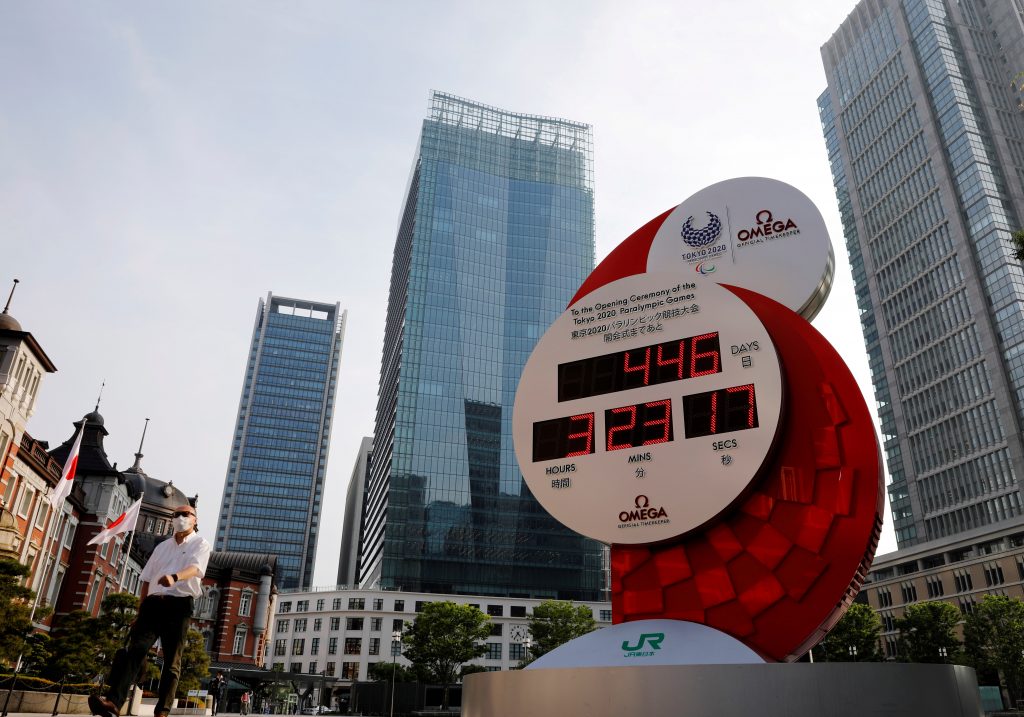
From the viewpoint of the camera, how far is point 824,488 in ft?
42.1

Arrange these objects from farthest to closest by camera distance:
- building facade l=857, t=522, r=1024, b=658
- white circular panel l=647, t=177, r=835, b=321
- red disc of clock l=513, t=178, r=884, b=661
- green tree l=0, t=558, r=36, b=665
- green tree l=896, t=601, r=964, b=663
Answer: building facade l=857, t=522, r=1024, b=658 → green tree l=896, t=601, r=964, b=663 → green tree l=0, t=558, r=36, b=665 → white circular panel l=647, t=177, r=835, b=321 → red disc of clock l=513, t=178, r=884, b=661

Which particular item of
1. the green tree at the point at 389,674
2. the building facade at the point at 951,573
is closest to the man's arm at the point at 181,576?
the green tree at the point at 389,674

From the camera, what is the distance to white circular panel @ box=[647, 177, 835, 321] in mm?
15281

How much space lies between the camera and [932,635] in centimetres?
→ 5616

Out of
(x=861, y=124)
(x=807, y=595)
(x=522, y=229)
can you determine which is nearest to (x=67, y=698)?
(x=807, y=595)

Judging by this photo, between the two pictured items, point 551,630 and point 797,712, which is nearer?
point 797,712

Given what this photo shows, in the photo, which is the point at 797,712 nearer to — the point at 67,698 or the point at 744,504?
the point at 744,504

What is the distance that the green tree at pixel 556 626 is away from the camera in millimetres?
66812

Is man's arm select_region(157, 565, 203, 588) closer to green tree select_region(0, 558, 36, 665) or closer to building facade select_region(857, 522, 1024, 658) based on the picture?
green tree select_region(0, 558, 36, 665)

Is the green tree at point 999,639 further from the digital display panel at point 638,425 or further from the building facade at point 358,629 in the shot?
the digital display panel at point 638,425

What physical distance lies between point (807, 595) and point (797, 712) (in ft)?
10.3

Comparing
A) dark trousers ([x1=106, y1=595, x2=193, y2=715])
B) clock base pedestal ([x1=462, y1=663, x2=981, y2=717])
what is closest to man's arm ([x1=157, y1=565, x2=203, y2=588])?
dark trousers ([x1=106, y1=595, x2=193, y2=715])

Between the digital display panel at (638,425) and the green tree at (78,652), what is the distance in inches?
1167

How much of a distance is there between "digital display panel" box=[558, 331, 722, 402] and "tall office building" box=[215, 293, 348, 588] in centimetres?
15605
